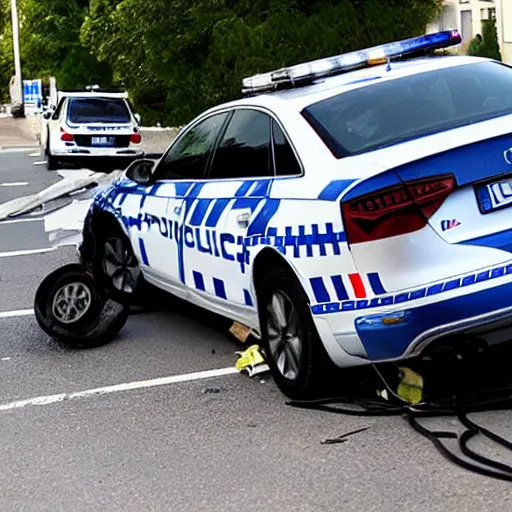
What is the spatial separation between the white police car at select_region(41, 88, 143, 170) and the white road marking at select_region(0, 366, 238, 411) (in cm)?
1618

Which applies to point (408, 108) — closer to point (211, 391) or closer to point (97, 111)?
point (211, 391)

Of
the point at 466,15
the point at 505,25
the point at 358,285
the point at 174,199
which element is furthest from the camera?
the point at 466,15

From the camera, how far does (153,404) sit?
579cm

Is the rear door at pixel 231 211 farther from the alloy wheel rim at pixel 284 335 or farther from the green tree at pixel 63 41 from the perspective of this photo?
the green tree at pixel 63 41

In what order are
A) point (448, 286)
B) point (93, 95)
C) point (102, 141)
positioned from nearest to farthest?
point (448, 286) → point (102, 141) → point (93, 95)

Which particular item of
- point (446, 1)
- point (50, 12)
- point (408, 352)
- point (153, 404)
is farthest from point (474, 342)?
point (50, 12)

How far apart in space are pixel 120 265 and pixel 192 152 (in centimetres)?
143

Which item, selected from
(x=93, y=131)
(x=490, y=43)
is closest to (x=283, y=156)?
(x=490, y=43)

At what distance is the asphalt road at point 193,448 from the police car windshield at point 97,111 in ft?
53.2

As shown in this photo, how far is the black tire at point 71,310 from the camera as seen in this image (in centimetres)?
710

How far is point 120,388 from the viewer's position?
6.15 metres

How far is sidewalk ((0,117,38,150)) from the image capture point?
33562 millimetres

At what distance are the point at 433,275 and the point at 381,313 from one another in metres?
0.29

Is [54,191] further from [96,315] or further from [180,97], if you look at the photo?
[96,315]
